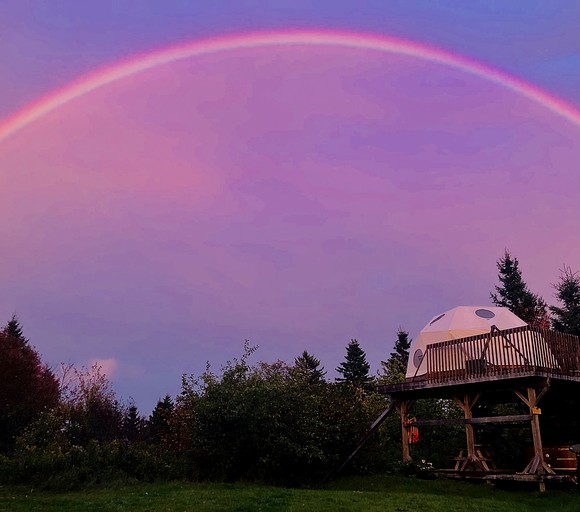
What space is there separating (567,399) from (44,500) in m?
17.9

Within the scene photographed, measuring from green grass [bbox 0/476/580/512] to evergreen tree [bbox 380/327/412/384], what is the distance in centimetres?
1572

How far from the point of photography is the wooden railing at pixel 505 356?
16.3 m

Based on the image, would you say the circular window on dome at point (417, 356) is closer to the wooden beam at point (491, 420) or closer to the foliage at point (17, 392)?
the wooden beam at point (491, 420)

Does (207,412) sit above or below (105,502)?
above

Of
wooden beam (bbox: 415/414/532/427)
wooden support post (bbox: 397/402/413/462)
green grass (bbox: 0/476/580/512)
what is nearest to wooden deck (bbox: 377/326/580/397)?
wooden beam (bbox: 415/414/532/427)

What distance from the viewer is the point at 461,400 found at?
18609mm

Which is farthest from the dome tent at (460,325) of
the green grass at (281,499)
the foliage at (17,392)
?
the foliage at (17,392)

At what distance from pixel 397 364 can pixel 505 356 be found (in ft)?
78.0

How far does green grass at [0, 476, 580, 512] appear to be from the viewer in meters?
11.7

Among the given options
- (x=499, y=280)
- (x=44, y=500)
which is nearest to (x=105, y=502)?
(x=44, y=500)

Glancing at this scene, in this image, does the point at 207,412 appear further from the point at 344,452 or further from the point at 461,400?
the point at 461,400

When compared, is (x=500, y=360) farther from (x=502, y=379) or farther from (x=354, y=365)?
(x=354, y=365)

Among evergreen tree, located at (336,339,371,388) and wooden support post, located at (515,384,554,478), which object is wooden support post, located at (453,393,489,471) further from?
evergreen tree, located at (336,339,371,388)

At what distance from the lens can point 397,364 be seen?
40.4 m
